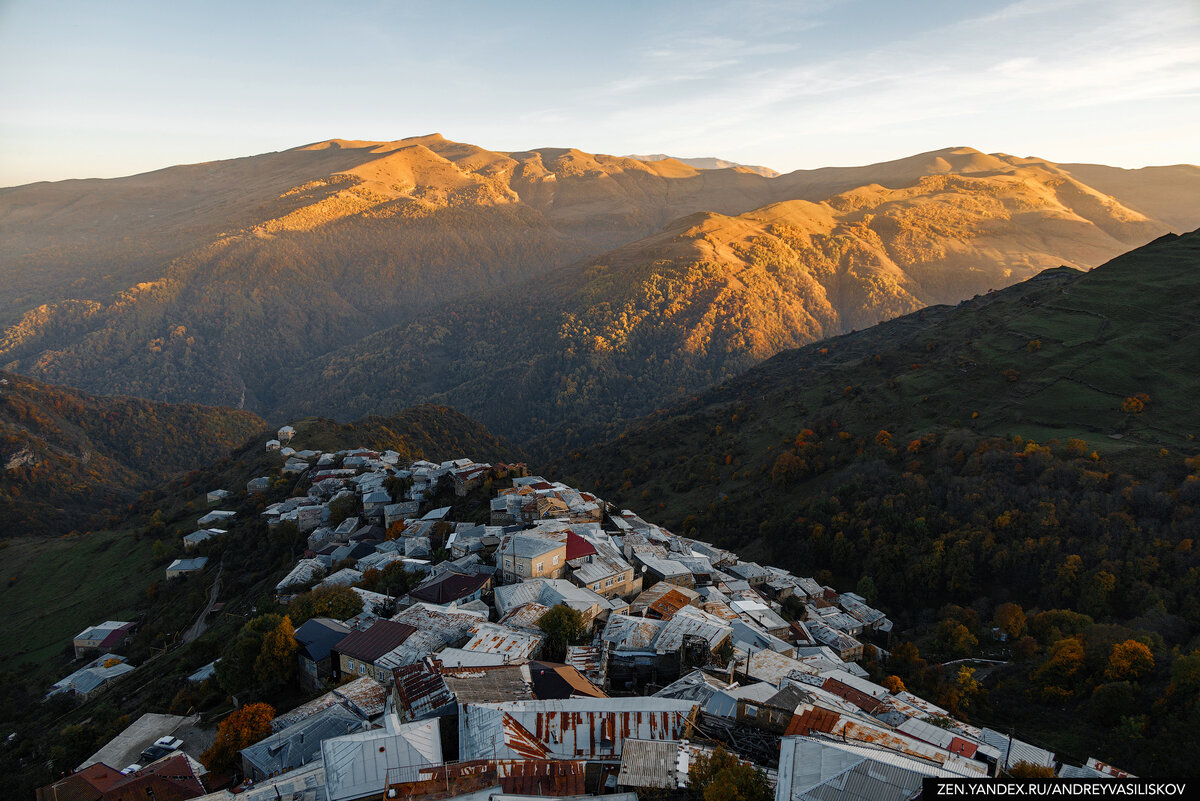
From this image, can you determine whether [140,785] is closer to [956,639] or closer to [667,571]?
[667,571]

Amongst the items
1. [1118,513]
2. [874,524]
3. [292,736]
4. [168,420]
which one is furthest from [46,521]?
[1118,513]

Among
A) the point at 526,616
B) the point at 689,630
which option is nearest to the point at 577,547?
the point at 526,616

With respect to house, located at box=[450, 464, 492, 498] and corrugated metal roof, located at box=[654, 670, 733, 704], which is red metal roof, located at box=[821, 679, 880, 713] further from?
house, located at box=[450, 464, 492, 498]

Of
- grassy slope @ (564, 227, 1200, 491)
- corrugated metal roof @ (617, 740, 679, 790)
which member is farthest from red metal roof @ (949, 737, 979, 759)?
grassy slope @ (564, 227, 1200, 491)

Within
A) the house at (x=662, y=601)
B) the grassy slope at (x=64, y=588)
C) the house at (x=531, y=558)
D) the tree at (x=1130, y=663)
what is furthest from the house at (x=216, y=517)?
the tree at (x=1130, y=663)

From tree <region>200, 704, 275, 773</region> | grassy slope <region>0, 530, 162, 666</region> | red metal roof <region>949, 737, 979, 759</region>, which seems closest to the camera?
red metal roof <region>949, 737, 979, 759</region>

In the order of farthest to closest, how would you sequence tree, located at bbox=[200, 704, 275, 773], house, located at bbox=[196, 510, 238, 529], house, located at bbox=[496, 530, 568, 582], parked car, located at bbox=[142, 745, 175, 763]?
house, located at bbox=[196, 510, 238, 529] → house, located at bbox=[496, 530, 568, 582] → parked car, located at bbox=[142, 745, 175, 763] → tree, located at bbox=[200, 704, 275, 773]
